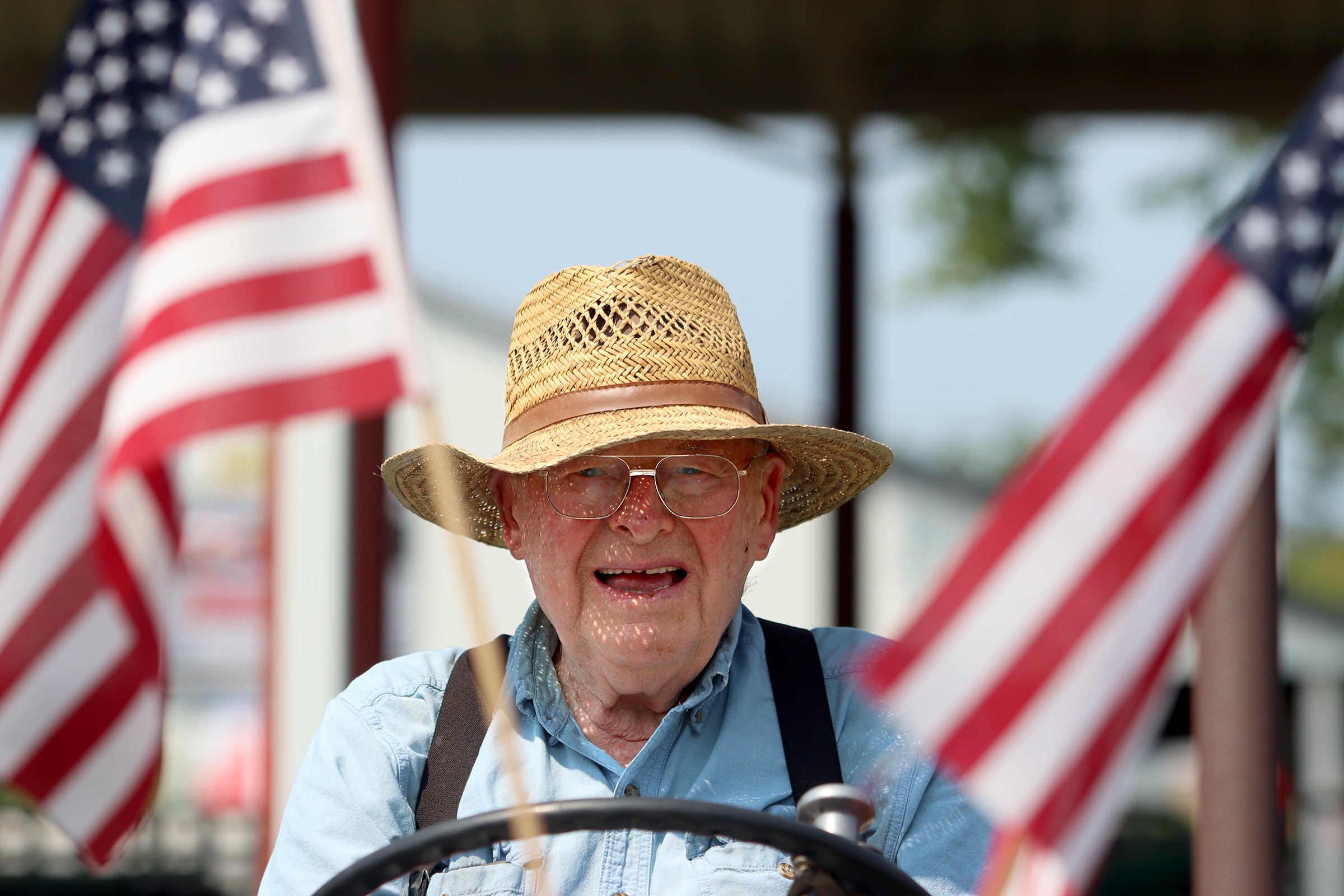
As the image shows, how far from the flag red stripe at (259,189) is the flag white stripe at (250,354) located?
16 cm

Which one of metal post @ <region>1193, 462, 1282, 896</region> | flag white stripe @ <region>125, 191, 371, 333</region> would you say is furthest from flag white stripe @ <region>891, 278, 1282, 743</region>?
flag white stripe @ <region>125, 191, 371, 333</region>

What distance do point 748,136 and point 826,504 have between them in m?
4.67

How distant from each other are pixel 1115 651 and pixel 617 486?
1.98 feet

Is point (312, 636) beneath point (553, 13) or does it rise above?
beneath

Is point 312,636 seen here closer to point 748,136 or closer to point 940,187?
point 748,136

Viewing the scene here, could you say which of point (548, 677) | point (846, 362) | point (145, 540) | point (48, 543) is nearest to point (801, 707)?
point (548, 677)

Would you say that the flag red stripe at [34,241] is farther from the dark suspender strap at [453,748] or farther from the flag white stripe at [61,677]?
the dark suspender strap at [453,748]

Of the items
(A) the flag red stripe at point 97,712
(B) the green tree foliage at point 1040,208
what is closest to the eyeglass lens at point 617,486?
(A) the flag red stripe at point 97,712

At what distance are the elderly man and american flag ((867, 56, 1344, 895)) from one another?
0.30m

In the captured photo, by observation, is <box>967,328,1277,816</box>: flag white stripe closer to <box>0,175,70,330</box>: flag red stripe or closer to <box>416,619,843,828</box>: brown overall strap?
<box>416,619,843,828</box>: brown overall strap

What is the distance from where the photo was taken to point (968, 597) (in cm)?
154

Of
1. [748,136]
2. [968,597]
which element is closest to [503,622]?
[748,136]

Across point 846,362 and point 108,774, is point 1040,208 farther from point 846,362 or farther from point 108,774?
point 108,774

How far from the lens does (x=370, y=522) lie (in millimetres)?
3604
